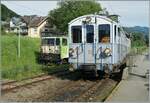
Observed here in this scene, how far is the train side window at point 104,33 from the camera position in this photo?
17.8 metres

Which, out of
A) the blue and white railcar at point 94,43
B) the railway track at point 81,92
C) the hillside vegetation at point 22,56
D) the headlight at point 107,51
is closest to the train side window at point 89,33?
the blue and white railcar at point 94,43

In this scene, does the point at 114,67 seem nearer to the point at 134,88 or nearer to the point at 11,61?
the point at 134,88

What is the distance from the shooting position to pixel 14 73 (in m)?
20.2

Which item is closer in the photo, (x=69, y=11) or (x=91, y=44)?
(x=91, y=44)

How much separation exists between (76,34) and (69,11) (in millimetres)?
40699

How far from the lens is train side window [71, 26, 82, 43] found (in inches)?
720

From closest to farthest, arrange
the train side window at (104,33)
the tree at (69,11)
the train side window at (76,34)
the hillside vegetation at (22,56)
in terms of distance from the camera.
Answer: the train side window at (104,33), the train side window at (76,34), the hillside vegetation at (22,56), the tree at (69,11)

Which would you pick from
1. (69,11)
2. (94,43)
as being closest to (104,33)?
(94,43)

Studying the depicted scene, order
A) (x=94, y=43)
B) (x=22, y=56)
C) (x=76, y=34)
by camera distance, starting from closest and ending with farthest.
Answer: (x=94, y=43), (x=76, y=34), (x=22, y=56)

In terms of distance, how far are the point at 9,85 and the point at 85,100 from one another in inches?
183

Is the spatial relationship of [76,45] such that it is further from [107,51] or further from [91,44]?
[107,51]

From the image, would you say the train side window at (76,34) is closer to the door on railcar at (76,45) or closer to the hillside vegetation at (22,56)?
the door on railcar at (76,45)

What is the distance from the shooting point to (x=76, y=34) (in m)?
18.4

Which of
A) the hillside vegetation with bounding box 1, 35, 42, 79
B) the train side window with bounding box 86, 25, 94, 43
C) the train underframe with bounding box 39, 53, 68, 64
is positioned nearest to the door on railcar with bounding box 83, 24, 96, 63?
the train side window with bounding box 86, 25, 94, 43
